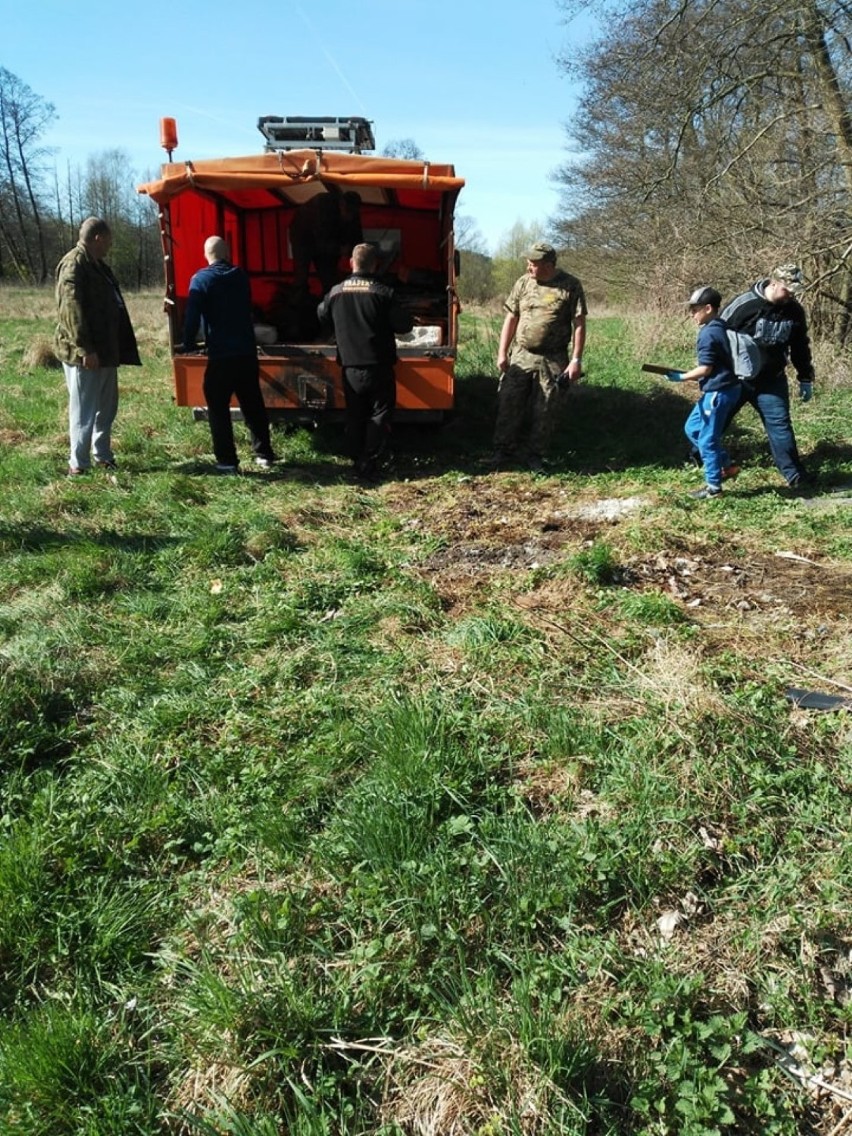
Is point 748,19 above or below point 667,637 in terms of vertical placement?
above

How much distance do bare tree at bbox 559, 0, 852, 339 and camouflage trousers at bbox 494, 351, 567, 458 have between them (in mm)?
6435

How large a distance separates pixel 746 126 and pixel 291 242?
887 centimetres

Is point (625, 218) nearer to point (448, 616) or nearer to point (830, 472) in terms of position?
point (830, 472)

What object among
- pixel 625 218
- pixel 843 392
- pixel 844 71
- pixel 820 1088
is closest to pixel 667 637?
pixel 820 1088

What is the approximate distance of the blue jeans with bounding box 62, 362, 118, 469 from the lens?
679 centimetres

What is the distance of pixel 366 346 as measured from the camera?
6.72m

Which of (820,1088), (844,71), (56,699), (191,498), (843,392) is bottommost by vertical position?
(820,1088)

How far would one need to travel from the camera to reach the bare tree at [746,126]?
1155 centimetres

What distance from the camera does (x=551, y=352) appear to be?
23.5 ft

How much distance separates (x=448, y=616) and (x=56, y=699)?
188 cm

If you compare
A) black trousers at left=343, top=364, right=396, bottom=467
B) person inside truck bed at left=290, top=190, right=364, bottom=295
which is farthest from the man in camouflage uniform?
person inside truck bed at left=290, top=190, right=364, bottom=295

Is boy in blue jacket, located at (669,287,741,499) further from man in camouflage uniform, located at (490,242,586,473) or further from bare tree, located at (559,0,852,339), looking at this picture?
bare tree, located at (559,0,852,339)

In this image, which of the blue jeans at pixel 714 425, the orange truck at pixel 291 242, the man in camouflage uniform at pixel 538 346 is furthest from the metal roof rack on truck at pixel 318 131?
the blue jeans at pixel 714 425

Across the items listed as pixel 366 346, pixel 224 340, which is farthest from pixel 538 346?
pixel 224 340
